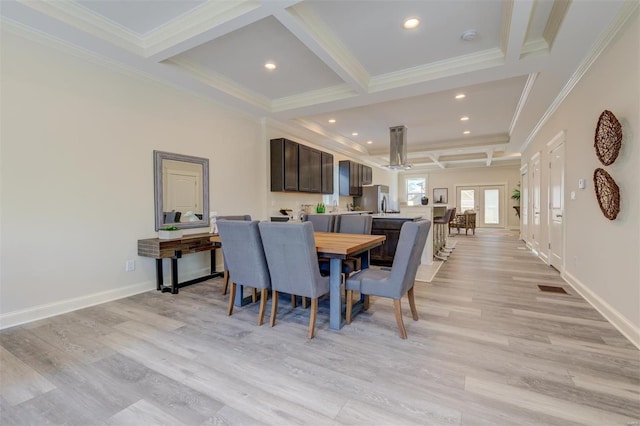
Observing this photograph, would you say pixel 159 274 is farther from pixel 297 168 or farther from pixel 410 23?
pixel 410 23

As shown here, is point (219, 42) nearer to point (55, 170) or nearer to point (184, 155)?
point (184, 155)

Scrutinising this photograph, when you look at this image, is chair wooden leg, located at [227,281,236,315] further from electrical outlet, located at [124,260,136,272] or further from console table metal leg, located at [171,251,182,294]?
electrical outlet, located at [124,260,136,272]

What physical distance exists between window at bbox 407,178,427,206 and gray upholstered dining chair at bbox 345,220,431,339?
10853 mm

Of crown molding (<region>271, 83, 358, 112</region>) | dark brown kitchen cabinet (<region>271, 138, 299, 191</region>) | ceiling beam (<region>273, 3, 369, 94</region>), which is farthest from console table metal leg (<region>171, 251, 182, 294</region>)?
crown molding (<region>271, 83, 358, 112</region>)

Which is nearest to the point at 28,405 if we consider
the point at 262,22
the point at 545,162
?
the point at 262,22

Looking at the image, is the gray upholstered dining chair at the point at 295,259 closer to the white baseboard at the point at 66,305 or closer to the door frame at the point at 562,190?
the white baseboard at the point at 66,305

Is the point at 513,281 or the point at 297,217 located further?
the point at 297,217

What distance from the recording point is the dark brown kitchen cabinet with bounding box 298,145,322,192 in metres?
5.90

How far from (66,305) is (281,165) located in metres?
3.56

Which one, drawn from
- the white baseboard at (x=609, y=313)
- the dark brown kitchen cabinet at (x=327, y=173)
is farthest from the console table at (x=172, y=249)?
the white baseboard at (x=609, y=313)

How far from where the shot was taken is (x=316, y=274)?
2.38 m

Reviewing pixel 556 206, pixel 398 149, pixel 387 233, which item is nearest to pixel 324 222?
pixel 387 233

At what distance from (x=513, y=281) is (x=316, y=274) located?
3.14 meters

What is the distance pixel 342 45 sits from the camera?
3146 millimetres
